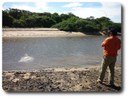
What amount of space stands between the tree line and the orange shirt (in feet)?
0.45

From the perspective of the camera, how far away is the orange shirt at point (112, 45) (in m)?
5.23

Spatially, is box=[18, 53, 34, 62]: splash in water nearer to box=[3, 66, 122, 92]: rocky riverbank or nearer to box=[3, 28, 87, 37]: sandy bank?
box=[3, 66, 122, 92]: rocky riverbank

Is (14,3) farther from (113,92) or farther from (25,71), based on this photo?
(113,92)

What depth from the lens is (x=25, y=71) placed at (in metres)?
5.36

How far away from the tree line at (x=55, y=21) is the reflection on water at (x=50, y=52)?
14 cm

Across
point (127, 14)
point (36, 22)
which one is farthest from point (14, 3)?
point (127, 14)

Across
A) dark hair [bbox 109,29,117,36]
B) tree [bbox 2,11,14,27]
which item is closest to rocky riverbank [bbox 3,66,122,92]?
dark hair [bbox 109,29,117,36]

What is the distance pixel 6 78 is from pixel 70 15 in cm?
104

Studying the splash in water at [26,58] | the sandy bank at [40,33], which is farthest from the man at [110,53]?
the splash in water at [26,58]

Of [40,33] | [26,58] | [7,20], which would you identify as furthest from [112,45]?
[7,20]

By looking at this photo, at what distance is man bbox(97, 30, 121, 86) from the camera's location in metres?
5.23

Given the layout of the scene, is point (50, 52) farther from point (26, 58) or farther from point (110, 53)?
point (110, 53)

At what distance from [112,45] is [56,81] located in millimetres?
771

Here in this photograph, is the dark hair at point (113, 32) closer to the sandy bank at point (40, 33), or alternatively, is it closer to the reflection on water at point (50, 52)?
the reflection on water at point (50, 52)
